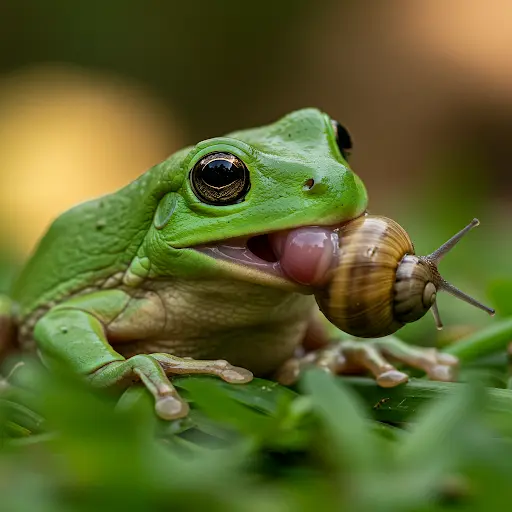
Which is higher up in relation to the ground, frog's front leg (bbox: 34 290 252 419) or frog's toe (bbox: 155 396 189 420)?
frog's toe (bbox: 155 396 189 420)

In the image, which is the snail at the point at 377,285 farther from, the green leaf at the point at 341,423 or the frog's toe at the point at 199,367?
the green leaf at the point at 341,423

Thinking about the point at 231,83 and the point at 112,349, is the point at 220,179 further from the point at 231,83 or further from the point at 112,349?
the point at 231,83

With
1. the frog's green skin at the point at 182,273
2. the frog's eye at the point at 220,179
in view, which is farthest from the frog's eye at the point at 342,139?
the frog's eye at the point at 220,179

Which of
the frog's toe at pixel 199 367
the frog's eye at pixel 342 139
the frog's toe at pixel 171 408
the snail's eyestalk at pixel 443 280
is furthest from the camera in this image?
the frog's eye at pixel 342 139

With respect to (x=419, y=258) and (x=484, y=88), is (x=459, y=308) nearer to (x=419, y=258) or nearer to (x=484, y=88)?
(x=419, y=258)

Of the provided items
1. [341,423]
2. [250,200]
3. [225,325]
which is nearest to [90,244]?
[225,325]

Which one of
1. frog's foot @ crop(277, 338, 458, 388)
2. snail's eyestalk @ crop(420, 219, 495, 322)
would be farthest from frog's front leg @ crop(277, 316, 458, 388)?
snail's eyestalk @ crop(420, 219, 495, 322)

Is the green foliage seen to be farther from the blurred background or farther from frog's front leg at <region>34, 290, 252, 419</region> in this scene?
the blurred background
